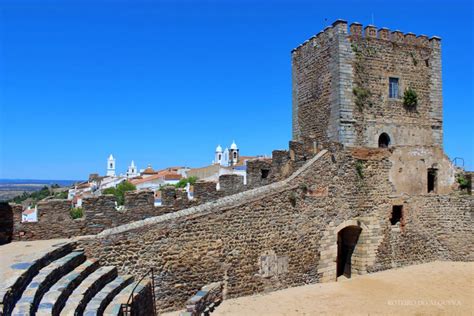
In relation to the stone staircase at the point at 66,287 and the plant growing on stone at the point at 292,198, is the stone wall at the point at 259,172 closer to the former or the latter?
the plant growing on stone at the point at 292,198

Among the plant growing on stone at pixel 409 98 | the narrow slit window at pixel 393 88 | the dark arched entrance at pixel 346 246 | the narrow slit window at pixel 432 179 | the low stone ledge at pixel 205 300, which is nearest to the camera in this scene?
the low stone ledge at pixel 205 300

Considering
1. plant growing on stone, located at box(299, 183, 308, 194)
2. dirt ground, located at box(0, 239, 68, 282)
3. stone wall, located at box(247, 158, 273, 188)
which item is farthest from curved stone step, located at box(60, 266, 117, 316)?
stone wall, located at box(247, 158, 273, 188)

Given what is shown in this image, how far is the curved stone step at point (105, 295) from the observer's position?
23.6 ft

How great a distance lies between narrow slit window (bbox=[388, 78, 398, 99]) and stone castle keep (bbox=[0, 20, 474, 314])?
4 centimetres

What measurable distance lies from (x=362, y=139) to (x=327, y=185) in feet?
11.0

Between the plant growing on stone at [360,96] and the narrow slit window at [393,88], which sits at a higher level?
the narrow slit window at [393,88]

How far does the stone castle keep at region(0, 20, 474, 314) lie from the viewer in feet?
33.0

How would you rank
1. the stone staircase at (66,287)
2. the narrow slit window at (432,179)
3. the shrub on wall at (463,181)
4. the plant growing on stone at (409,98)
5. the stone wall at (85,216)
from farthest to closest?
the plant growing on stone at (409,98) < the shrub on wall at (463,181) < the narrow slit window at (432,179) < the stone wall at (85,216) < the stone staircase at (66,287)

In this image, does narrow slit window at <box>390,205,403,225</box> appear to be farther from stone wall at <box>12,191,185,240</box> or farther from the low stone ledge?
stone wall at <box>12,191,185,240</box>

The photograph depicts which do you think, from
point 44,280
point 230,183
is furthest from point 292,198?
point 44,280

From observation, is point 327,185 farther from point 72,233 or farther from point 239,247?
point 72,233

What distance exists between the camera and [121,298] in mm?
8203

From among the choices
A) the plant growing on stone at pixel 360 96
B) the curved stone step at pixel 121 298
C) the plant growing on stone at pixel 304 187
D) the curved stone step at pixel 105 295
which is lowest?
the curved stone step at pixel 121 298

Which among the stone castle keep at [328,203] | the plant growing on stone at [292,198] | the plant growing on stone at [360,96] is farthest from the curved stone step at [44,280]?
the plant growing on stone at [360,96]
